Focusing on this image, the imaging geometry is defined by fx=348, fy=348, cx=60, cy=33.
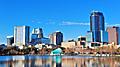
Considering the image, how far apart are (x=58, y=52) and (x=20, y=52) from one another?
117 feet

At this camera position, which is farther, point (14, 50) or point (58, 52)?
point (14, 50)

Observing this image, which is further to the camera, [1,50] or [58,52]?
[1,50]

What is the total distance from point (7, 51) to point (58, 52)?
36887 millimetres

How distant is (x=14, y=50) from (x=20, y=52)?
4.68 meters

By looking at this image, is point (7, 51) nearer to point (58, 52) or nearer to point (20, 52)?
point (20, 52)

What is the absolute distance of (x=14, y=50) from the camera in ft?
655

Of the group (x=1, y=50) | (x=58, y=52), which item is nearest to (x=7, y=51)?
(x=1, y=50)

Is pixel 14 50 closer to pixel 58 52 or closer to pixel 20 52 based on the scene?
pixel 20 52

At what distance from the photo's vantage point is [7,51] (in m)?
192

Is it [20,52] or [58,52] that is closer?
[58,52]

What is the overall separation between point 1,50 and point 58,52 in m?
40.2

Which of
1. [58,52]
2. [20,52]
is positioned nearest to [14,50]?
[20,52]

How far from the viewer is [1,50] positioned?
193375 mm

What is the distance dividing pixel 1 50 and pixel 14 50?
29.4 ft
